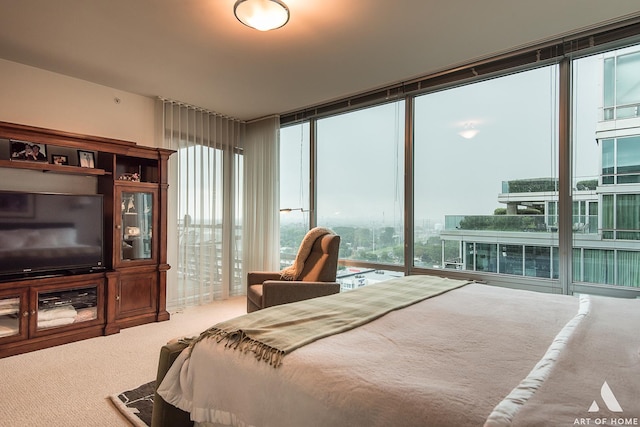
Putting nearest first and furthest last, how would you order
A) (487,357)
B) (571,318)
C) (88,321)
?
(487,357), (571,318), (88,321)

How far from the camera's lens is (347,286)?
445 centimetres

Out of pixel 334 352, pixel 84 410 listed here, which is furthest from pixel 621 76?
pixel 84 410

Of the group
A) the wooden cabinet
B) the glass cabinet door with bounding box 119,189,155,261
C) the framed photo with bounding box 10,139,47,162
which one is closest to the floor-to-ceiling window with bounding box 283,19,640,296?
the glass cabinet door with bounding box 119,189,155,261

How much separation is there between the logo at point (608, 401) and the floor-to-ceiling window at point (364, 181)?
2.96m

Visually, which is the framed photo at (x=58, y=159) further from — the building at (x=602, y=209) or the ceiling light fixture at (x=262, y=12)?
the building at (x=602, y=209)

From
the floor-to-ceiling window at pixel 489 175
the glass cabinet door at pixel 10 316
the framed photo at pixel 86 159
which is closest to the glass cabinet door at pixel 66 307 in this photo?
the glass cabinet door at pixel 10 316

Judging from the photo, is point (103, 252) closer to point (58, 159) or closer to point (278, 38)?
point (58, 159)

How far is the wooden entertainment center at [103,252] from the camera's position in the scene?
3.07m

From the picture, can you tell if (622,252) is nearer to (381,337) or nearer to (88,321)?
(381,337)

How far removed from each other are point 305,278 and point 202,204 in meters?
2.01

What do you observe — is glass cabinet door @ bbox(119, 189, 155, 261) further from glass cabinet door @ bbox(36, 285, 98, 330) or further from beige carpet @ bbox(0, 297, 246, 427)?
beige carpet @ bbox(0, 297, 246, 427)

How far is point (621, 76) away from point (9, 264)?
532cm

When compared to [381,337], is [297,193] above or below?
above

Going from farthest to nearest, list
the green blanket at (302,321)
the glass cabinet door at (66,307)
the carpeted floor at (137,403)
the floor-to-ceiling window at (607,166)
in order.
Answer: the glass cabinet door at (66,307) < the floor-to-ceiling window at (607,166) < the carpeted floor at (137,403) < the green blanket at (302,321)
